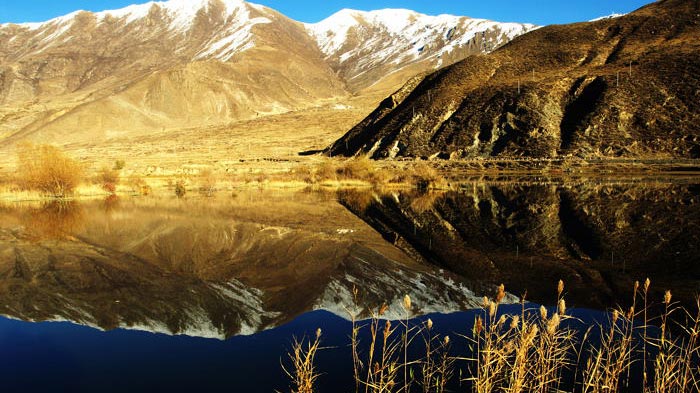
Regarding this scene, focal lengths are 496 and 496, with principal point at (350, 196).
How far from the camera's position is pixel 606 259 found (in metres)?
13.5

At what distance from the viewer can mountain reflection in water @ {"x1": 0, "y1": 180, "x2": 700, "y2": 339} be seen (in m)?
10.2

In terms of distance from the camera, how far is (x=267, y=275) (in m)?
12.9

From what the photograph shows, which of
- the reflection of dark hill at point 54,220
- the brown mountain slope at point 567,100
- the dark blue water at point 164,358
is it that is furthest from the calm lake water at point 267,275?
the brown mountain slope at point 567,100

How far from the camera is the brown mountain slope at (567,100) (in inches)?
2154

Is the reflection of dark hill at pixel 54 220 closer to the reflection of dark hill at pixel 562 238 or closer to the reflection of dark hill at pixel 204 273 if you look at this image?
the reflection of dark hill at pixel 204 273

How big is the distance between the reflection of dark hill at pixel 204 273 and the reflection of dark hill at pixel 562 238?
5.26ft

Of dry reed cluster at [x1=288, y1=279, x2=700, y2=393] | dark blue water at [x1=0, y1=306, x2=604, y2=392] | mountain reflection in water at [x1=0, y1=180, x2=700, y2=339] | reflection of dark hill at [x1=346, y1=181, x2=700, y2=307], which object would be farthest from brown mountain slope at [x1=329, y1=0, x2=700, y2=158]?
dark blue water at [x1=0, y1=306, x2=604, y2=392]

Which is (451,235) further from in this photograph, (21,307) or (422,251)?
(21,307)

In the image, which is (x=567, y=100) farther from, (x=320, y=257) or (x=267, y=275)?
(x=267, y=275)

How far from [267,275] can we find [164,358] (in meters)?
5.44

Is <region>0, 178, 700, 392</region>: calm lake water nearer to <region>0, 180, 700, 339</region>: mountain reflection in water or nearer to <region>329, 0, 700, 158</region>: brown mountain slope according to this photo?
<region>0, 180, 700, 339</region>: mountain reflection in water

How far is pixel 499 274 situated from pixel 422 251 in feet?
11.4

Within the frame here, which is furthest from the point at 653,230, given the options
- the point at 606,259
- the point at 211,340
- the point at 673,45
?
the point at 673,45

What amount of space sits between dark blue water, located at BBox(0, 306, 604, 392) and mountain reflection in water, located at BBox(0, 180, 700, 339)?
52 cm
